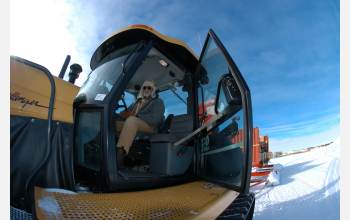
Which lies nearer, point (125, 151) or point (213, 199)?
point (213, 199)

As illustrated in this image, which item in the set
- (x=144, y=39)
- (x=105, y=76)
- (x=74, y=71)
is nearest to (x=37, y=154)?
(x=105, y=76)

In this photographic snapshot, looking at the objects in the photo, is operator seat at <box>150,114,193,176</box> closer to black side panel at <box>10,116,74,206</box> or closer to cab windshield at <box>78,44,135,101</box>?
cab windshield at <box>78,44,135,101</box>

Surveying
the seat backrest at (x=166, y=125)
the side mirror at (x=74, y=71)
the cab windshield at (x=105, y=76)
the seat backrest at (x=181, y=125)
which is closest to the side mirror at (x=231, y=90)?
the seat backrest at (x=181, y=125)

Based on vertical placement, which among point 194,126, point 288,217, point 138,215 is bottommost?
point 288,217

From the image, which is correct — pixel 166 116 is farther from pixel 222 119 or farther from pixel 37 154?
pixel 37 154

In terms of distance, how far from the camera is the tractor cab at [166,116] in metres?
1.90

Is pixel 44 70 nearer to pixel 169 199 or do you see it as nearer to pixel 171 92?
pixel 169 199

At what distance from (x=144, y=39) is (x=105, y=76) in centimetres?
52

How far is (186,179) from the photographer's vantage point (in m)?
2.46

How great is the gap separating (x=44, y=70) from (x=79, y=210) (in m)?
0.91

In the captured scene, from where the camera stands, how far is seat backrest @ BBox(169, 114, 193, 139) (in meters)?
2.59

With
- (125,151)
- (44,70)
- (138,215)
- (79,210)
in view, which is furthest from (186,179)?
(44,70)

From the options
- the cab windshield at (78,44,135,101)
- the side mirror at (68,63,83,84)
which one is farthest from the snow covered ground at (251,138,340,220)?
the side mirror at (68,63,83,84)

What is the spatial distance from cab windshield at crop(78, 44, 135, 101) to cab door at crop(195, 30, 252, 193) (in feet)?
2.75
